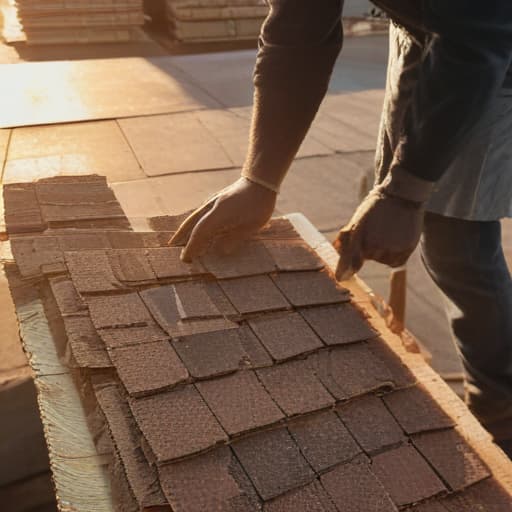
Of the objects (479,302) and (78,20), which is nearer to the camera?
(479,302)

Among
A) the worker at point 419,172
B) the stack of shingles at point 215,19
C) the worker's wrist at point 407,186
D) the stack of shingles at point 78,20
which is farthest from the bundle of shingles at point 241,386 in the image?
the stack of shingles at point 215,19

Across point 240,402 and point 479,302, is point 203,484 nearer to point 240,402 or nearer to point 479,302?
point 240,402

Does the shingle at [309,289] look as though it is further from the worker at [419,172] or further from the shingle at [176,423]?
the shingle at [176,423]

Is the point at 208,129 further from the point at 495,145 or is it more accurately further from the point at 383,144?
the point at 495,145

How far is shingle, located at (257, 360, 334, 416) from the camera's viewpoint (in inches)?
56.4

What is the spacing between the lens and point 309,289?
1.83 metres

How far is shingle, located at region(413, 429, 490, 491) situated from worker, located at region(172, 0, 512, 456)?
1.64ft

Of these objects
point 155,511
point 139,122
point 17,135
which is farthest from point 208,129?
point 155,511

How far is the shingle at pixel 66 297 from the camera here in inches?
63.9

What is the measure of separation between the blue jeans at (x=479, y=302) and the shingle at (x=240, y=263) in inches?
25.2

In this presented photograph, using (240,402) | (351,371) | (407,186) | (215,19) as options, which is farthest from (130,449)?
(215,19)

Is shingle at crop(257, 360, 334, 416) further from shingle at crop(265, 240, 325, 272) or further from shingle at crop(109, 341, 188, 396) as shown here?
shingle at crop(265, 240, 325, 272)

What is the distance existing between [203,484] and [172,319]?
51 centimetres

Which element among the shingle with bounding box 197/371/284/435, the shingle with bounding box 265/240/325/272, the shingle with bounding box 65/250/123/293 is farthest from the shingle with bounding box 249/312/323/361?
the shingle with bounding box 65/250/123/293
